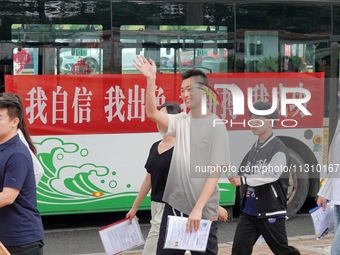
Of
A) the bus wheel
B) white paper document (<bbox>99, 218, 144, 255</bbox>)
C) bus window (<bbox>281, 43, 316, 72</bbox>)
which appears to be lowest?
the bus wheel

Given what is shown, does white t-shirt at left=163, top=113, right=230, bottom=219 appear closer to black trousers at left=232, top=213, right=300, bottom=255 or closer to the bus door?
black trousers at left=232, top=213, right=300, bottom=255

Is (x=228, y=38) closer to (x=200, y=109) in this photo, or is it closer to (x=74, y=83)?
(x=74, y=83)

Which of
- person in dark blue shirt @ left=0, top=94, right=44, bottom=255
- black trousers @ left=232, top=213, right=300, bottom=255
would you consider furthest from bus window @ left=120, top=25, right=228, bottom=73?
person in dark blue shirt @ left=0, top=94, right=44, bottom=255

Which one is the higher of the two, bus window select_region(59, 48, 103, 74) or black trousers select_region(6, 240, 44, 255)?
bus window select_region(59, 48, 103, 74)

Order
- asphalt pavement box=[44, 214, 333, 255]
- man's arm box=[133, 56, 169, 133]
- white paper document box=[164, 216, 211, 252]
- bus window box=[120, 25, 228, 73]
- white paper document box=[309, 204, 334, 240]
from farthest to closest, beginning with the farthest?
bus window box=[120, 25, 228, 73], asphalt pavement box=[44, 214, 333, 255], white paper document box=[309, 204, 334, 240], white paper document box=[164, 216, 211, 252], man's arm box=[133, 56, 169, 133]

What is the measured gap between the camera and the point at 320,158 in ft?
36.0

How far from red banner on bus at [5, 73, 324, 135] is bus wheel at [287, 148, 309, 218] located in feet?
1.80

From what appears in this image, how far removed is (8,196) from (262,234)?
2511mm

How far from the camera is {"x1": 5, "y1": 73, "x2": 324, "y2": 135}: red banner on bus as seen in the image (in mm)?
9797

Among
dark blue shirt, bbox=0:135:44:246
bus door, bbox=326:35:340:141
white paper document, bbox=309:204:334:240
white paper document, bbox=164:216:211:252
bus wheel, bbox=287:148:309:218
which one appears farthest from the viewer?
bus wheel, bbox=287:148:309:218

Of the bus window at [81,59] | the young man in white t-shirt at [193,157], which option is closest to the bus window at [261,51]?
the bus window at [81,59]

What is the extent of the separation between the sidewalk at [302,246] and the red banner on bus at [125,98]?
1.76 metres

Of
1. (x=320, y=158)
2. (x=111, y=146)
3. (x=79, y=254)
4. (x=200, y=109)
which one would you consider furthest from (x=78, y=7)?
(x=200, y=109)

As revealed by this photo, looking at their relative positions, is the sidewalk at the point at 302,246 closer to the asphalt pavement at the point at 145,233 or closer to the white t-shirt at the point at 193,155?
the asphalt pavement at the point at 145,233
